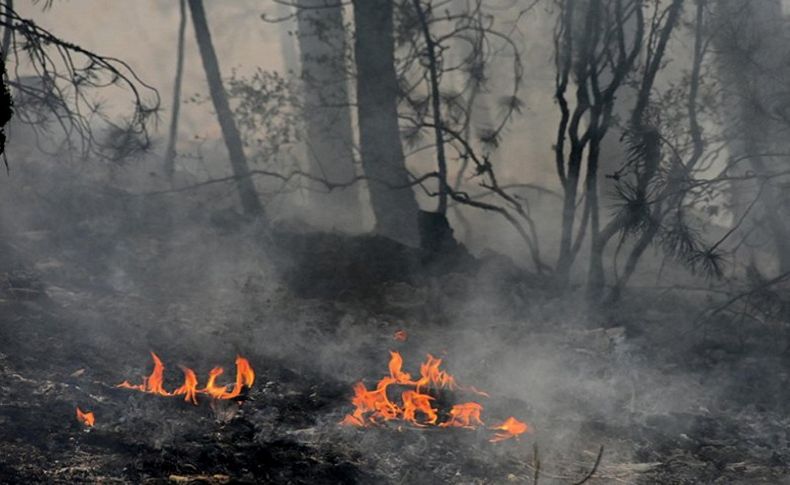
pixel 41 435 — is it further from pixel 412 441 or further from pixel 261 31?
pixel 261 31

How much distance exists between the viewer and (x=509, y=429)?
6.29 meters

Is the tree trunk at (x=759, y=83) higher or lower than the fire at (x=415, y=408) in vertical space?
higher

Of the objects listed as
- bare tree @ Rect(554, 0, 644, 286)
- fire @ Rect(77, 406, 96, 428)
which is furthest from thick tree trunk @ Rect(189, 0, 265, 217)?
fire @ Rect(77, 406, 96, 428)

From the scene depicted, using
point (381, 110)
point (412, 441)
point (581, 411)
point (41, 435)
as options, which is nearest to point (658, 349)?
point (581, 411)

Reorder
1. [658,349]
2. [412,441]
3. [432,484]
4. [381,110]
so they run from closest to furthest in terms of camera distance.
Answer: [432,484], [412,441], [658,349], [381,110]

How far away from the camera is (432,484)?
5.48 meters

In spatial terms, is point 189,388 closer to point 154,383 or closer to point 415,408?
point 154,383

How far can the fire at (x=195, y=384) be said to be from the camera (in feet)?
21.4

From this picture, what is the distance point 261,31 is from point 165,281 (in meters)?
16.4

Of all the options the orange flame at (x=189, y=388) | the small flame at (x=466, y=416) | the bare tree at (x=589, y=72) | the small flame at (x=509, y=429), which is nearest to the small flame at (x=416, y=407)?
the small flame at (x=466, y=416)

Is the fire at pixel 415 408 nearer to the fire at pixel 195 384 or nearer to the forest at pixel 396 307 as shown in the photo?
the forest at pixel 396 307

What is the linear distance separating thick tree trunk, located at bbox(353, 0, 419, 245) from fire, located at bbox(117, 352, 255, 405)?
4.24m

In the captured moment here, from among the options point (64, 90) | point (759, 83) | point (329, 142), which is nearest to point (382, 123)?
point (329, 142)

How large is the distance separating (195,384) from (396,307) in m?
2.93
